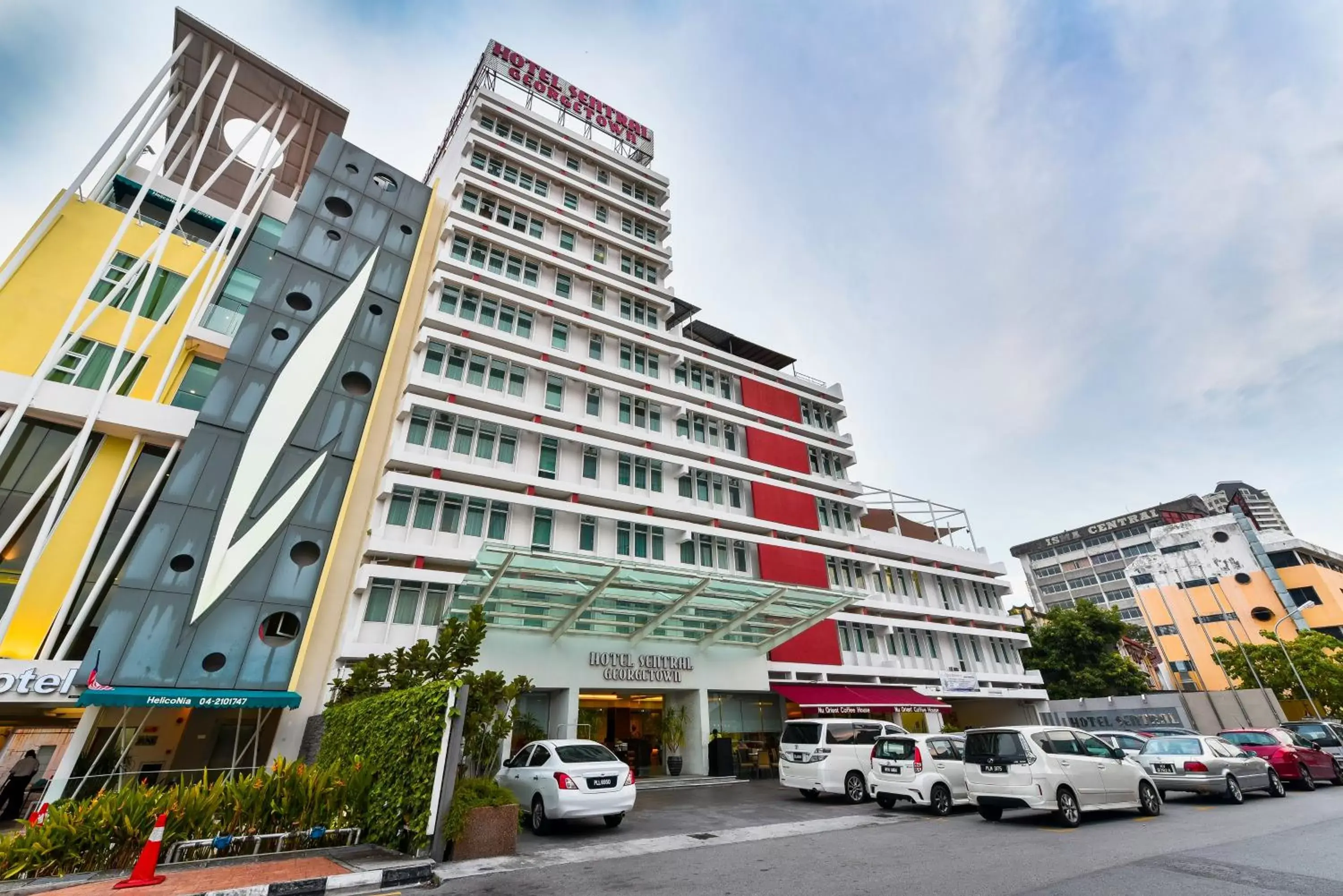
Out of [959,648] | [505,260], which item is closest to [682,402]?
[505,260]

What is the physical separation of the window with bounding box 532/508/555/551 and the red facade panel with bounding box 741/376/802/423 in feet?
44.3

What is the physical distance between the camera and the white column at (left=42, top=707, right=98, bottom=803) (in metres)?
13.5

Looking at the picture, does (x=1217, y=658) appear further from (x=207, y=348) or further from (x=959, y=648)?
(x=207, y=348)

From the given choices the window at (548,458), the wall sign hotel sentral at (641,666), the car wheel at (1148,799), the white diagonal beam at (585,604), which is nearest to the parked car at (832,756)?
the car wheel at (1148,799)

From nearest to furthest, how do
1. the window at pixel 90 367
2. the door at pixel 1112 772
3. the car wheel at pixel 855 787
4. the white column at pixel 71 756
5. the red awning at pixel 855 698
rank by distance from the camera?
the door at pixel 1112 772
the white column at pixel 71 756
the car wheel at pixel 855 787
the window at pixel 90 367
the red awning at pixel 855 698

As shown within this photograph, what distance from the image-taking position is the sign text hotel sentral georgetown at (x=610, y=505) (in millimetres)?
19312

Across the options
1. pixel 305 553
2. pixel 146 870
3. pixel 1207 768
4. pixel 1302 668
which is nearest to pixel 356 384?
pixel 305 553

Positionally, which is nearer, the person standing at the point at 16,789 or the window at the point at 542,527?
the person standing at the point at 16,789

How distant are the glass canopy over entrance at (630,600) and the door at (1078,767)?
898cm

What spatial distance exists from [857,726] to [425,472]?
53.3 feet

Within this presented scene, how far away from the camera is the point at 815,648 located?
26.6 meters

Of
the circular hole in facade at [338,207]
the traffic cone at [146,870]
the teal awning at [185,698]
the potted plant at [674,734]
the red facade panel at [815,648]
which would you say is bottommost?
the traffic cone at [146,870]

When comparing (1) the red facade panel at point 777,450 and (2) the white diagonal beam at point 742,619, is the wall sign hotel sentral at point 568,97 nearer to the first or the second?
(1) the red facade panel at point 777,450

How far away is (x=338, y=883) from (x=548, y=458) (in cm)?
1763
